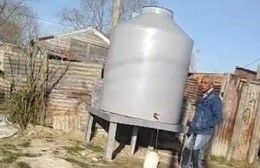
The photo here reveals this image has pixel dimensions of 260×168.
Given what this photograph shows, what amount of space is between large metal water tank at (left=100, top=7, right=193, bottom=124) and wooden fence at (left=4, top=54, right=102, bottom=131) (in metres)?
2.52

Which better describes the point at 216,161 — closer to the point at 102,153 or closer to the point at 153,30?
the point at 102,153

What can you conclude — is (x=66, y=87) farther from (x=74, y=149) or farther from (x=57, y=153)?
(x=57, y=153)

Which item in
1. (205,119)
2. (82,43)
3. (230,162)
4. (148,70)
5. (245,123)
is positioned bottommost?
(230,162)

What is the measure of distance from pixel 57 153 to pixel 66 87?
3230mm

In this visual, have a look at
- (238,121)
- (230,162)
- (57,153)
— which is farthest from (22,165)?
(238,121)

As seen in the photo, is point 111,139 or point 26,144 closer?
point 111,139

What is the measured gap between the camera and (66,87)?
11.4 m

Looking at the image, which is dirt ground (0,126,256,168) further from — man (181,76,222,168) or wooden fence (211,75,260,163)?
man (181,76,222,168)

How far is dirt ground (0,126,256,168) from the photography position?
762 cm

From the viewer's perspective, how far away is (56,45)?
1044 inches

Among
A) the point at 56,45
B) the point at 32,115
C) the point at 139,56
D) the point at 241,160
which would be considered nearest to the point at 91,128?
the point at 32,115

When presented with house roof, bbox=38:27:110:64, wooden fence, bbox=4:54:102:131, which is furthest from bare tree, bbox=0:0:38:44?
wooden fence, bbox=4:54:102:131

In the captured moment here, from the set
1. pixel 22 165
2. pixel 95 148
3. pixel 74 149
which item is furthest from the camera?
pixel 95 148

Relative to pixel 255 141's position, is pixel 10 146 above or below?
below
